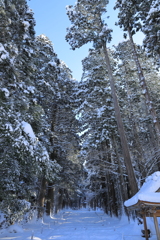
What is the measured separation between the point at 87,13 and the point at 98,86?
20.6ft

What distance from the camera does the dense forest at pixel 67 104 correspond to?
754 centimetres

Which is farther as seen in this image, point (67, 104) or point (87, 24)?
point (67, 104)

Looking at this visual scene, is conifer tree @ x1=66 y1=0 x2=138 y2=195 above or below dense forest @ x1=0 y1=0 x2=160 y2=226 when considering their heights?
above

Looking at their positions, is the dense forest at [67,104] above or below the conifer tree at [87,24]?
below

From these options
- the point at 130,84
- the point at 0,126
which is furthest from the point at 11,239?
the point at 130,84

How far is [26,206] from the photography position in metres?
7.96

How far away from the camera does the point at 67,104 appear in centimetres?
1822

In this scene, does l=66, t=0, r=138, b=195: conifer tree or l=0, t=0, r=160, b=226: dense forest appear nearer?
l=0, t=0, r=160, b=226: dense forest

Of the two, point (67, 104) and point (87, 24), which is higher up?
point (87, 24)

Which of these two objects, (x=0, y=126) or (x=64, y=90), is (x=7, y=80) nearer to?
(x=0, y=126)

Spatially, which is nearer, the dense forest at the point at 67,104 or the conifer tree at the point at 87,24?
the dense forest at the point at 67,104

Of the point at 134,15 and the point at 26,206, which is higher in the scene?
the point at 134,15

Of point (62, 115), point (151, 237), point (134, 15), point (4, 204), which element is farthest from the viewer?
point (62, 115)

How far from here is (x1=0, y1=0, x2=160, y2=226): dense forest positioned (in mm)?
7543
